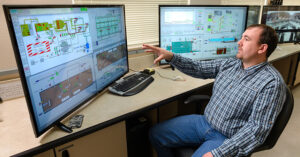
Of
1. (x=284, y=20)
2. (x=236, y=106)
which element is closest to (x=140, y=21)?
(x=236, y=106)

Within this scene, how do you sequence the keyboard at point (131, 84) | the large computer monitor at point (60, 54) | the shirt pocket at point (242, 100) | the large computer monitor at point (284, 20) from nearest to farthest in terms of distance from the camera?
the large computer monitor at point (60, 54) → the shirt pocket at point (242, 100) → the keyboard at point (131, 84) → the large computer monitor at point (284, 20)

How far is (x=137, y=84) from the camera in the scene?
1.69 metres

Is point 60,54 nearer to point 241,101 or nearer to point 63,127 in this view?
point 63,127

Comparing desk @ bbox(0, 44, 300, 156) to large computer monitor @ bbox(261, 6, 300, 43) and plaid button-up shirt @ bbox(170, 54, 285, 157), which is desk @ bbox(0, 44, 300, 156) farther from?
Answer: large computer monitor @ bbox(261, 6, 300, 43)

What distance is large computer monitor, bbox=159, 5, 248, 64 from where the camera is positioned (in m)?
1.94

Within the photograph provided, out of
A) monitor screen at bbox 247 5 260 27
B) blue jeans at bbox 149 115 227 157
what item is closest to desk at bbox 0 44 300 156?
blue jeans at bbox 149 115 227 157

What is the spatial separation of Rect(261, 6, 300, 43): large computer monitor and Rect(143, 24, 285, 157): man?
72.6 inches

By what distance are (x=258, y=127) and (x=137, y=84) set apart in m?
0.92

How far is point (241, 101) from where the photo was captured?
125 cm

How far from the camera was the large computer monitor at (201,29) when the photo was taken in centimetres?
194

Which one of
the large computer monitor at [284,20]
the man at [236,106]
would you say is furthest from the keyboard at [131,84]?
the large computer monitor at [284,20]

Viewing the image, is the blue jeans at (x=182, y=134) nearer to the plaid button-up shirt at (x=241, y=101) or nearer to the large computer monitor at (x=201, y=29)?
the plaid button-up shirt at (x=241, y=101)

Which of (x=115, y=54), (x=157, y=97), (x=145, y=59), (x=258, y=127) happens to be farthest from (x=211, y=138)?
(x=145, y=59)

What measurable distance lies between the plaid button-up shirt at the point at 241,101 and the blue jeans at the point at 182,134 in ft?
0.19
